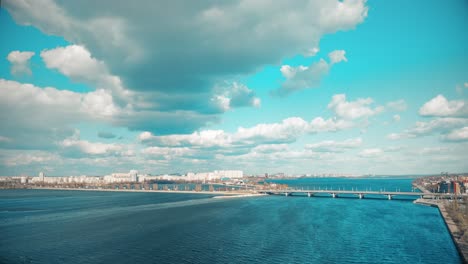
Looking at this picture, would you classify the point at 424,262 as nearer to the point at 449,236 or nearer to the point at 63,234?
the point at 449,236

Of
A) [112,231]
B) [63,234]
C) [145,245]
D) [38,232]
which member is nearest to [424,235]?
[145,245]

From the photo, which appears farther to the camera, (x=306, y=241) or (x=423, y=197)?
(x=423, y=197)

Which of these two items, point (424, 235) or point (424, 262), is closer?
point (424, 262)

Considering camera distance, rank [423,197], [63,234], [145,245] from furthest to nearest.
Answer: [423,197] → [63,234] → [145,245]

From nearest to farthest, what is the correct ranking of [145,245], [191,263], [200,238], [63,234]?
[191,263], [145,245], [200,238], [63,234]

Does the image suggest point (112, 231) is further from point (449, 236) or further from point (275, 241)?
point (449, 236)

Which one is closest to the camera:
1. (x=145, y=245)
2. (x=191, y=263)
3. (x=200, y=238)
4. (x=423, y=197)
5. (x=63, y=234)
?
(x=191, y=263)

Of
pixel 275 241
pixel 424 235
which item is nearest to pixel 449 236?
pixel 424 235

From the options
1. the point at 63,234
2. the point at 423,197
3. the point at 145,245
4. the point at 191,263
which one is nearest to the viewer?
the point at 191,263
